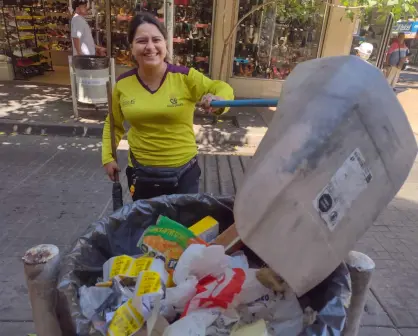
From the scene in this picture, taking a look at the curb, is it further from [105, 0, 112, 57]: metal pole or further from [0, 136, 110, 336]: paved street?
[105, 0, 112, 57]: metal pole

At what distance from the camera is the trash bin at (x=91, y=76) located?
5844mm

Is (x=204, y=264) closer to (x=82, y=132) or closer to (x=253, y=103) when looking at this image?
(x=253, y=103)

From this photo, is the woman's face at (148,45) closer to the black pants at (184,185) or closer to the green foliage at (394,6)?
the black pants at (184,185)

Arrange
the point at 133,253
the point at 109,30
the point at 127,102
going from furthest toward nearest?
the point at 109,30 → the point at 127,102 → the point at 133,253

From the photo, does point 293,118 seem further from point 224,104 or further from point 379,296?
point 379,296

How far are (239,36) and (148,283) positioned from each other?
25.2 feet

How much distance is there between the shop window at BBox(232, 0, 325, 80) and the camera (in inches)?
305

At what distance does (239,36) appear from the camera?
800 centimetres

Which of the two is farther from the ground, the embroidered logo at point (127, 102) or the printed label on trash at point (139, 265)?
the embroidered logo at point (127, 102)

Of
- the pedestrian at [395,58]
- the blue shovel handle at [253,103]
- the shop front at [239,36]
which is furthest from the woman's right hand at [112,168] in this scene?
the pedestrian at [395,58]

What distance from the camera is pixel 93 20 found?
8.22 metres

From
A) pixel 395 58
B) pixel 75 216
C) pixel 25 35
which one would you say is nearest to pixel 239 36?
pixel 395 58

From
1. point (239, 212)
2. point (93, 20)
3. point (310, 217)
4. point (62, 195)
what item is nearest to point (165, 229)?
point (239, 212)

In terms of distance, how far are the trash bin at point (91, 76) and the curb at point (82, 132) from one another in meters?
0.51
